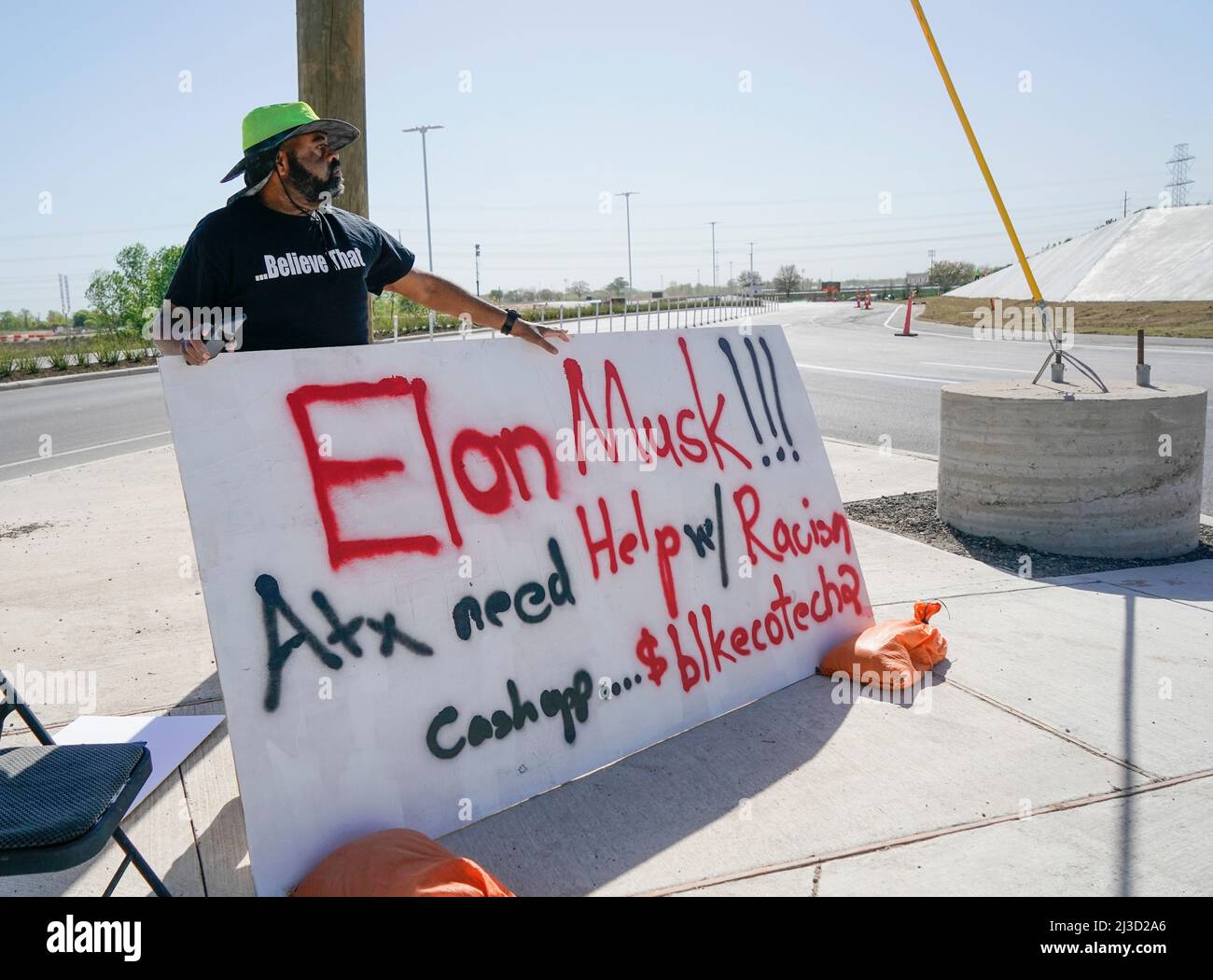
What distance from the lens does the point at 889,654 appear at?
389 cm

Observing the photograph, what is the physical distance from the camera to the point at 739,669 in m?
3.69

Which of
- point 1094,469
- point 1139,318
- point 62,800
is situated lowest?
point 62,800

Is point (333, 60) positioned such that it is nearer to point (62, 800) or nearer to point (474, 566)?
point (474, 566)

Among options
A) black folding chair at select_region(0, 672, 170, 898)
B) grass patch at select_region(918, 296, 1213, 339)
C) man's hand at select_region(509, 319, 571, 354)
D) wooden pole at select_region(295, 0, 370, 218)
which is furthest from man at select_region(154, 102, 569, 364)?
grass patch at select_region(918, 296, 1213, 339)

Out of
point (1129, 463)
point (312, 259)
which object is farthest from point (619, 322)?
point (312, 259)

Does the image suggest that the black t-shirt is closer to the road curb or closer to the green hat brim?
the green hat brim

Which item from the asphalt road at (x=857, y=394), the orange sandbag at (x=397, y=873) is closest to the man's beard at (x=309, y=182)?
the orange sandbag at (x=397, y=873)

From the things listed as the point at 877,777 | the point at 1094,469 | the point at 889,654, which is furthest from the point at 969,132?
the point at 877,777

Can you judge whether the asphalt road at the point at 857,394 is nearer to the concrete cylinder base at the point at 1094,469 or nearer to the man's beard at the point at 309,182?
the concrete cylinder base at the point at 1094,469

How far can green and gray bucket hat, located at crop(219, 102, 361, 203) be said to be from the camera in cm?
298

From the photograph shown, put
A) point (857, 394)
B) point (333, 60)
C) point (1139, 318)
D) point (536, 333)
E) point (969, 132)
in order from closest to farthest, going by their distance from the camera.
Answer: point (536, 333) → point (333, 60) → point (969, 132) → point (857, 394) → point (1139, 318)

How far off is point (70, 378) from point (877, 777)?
2350cm

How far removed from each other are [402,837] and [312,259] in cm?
169
